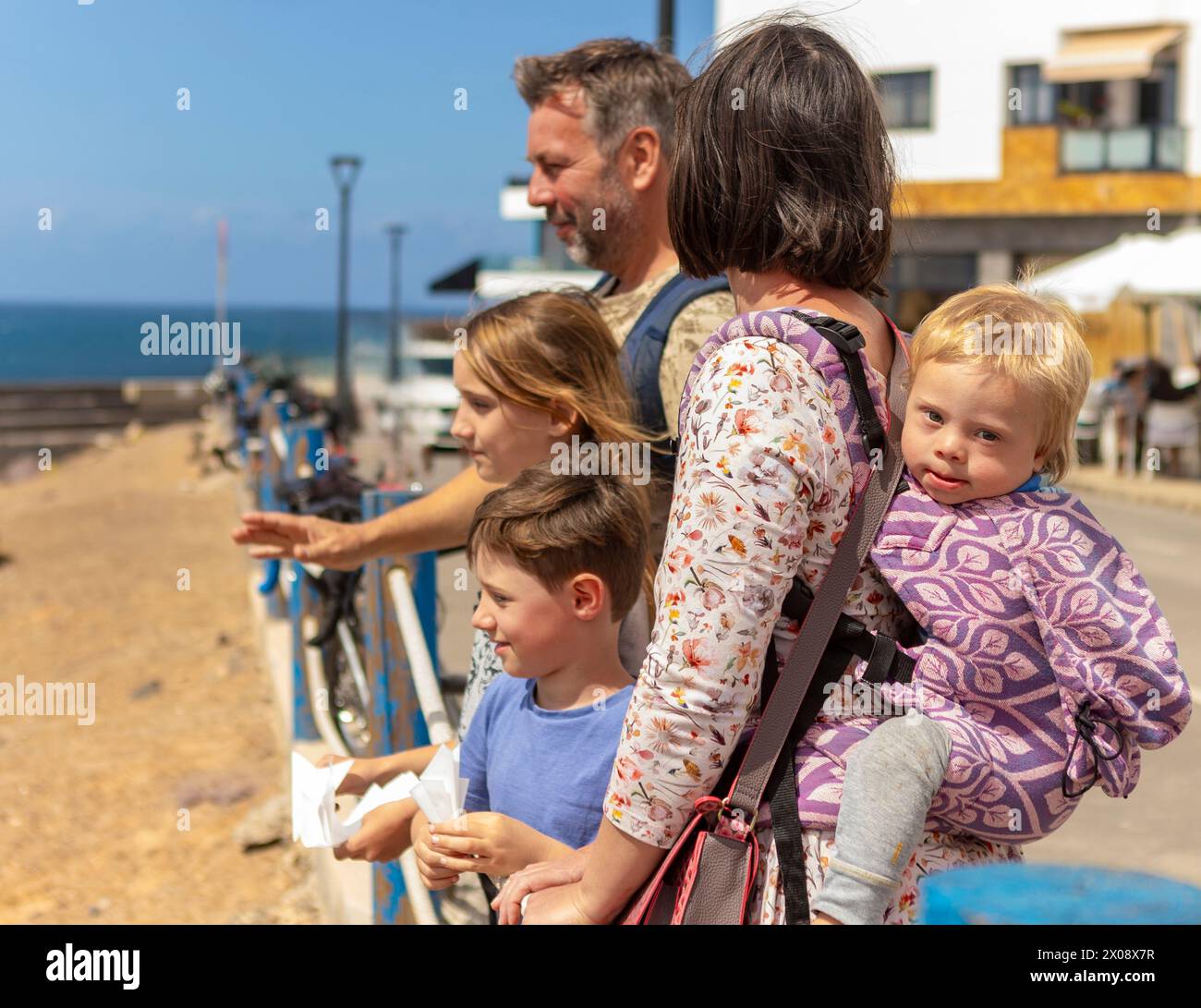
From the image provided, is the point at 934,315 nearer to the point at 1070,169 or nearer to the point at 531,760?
the point at 531,760

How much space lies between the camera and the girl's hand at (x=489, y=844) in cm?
195

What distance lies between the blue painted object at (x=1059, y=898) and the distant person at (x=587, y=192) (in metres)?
1.78

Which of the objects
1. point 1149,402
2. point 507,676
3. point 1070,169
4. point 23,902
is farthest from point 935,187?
point 507,676

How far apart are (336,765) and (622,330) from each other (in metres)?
1.12

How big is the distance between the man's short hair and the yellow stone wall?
86.0ft

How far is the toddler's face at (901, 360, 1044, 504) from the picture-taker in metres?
1.71

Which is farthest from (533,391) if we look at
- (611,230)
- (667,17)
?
(667,17)

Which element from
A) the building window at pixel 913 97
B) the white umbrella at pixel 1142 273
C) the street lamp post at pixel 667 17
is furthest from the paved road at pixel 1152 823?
the building window at pixel 913 97

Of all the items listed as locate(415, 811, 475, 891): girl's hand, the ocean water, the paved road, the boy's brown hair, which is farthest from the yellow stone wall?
locate(415, 811, 475, 891): girl's hand

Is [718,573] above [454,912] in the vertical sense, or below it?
above

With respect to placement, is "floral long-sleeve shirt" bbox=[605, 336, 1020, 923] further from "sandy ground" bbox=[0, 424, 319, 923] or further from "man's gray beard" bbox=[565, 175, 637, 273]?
"sandy ground" bbox=[0, 424, 319, 923]
